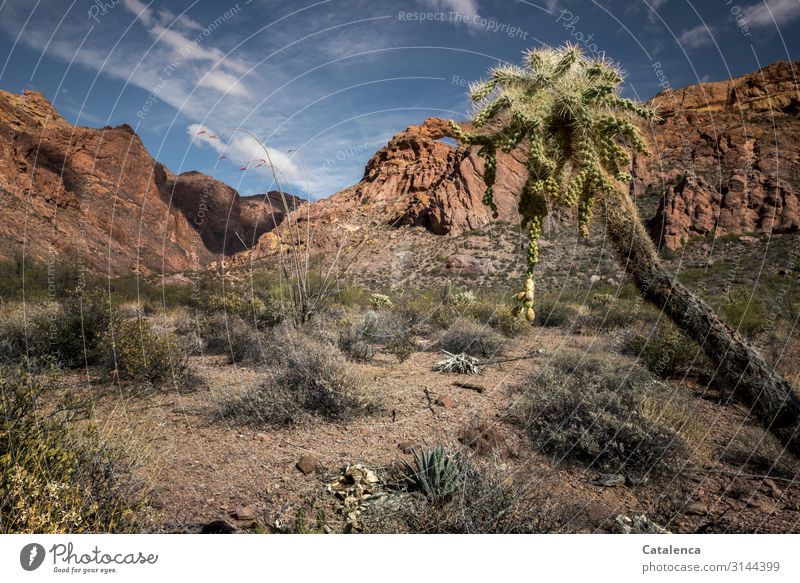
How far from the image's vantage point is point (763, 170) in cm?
3444

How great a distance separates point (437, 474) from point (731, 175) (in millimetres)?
43465

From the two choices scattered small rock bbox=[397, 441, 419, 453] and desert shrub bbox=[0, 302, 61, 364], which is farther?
desert shrub bbox=[0, 302, 61, 364]

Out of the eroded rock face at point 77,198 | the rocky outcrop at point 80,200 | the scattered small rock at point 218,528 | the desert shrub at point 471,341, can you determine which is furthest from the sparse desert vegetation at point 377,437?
the eroded rock face at point 77,198

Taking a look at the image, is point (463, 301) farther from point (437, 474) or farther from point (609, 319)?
point (437, 474)

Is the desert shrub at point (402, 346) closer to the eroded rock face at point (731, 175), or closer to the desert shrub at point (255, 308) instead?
the desert shrub at point (255, 308)

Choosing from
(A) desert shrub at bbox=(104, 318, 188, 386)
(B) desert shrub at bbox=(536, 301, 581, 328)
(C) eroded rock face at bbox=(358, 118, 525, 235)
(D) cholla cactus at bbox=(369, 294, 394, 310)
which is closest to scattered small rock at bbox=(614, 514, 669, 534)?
(A) desert shrub at bbox=(104, 318, 188, 386)

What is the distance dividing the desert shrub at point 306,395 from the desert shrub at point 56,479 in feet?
7.19

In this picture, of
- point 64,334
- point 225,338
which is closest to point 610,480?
point 225,338

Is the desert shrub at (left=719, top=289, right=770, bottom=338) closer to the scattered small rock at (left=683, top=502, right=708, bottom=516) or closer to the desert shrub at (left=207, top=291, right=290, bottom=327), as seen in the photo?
the scattered small rock at (left=683, top=502, right=708, bottom=516)

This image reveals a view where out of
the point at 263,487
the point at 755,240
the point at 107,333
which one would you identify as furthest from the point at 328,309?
Result: the point at 755,240

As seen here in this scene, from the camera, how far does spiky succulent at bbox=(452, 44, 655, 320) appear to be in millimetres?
3500

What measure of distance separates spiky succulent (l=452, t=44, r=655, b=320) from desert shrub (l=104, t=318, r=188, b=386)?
6594mm

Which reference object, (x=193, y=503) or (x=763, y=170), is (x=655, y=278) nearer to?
(x=193, y=503)
